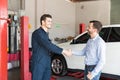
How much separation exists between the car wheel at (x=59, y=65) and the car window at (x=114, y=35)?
1.52 m

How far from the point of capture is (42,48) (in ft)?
12.0

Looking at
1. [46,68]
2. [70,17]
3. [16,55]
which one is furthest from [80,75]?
[70,17]

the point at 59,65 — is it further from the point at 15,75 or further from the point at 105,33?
the point at 105,33

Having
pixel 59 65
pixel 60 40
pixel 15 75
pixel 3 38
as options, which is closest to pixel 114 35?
pixel 59 65

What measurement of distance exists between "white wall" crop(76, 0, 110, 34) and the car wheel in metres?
4.98

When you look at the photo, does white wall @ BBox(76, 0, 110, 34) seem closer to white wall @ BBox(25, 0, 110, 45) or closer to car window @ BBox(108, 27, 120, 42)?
white wall @ BBox(25, 0, 110, 45)

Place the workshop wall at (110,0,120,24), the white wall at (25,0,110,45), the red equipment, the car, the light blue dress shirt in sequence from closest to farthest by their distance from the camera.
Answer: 1. the red equipment
2. the light blue dress shirt
3. the car
4. the white wall at (25,0,110,45)
5. the workshop wall at (110,0,120,24)

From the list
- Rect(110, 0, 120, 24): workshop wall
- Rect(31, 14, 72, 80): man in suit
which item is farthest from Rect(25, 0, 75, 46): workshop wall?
Rect(31, 14, 72, 80): man in suit

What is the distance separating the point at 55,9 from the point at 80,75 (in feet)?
15.4

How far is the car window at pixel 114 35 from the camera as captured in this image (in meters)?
5.62

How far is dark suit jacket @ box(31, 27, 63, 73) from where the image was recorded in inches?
139

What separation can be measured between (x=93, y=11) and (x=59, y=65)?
18.2 ft

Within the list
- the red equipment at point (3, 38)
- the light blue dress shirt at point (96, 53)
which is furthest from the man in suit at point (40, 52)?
the red equipment at point (3, 38)

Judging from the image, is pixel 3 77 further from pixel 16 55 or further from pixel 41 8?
pixel 41 8
